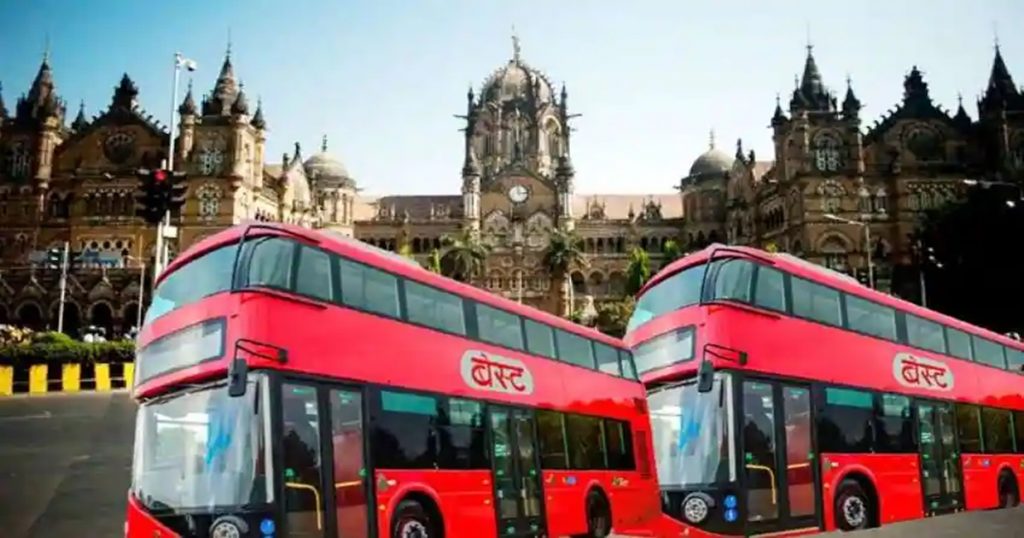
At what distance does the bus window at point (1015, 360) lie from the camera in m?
15.5

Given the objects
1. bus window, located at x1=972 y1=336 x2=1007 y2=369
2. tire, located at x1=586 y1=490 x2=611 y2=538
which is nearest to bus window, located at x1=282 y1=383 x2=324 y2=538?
tire, located at x1=586 y1=490 x2=611 y2=538

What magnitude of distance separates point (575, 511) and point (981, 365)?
818 cm

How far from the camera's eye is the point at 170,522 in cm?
826

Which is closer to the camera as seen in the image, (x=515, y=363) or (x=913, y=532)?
(x=515, y=363)

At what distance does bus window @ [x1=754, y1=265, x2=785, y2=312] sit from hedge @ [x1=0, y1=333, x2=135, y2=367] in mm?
31128

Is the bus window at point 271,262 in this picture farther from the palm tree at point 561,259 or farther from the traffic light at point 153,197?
the palm tree at point 561,259

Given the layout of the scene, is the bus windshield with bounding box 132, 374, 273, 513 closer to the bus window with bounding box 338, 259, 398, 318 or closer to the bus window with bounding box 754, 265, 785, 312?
the bus window with bounding box 338, 259, 398, 318

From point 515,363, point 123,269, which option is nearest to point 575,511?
point 515,363

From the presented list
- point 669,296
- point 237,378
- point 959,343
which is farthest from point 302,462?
point 959,343

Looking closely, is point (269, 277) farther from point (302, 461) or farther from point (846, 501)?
point (846, 501)

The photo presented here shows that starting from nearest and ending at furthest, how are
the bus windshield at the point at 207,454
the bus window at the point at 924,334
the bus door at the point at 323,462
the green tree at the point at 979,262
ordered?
the bus windshield at the point at 207,454 → the bus door at the point at 323,462 → the bus window at the point at 924,334 → the green tree at the point at 979,262

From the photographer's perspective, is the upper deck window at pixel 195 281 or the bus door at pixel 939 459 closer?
the upper deck window at pixel 195 281

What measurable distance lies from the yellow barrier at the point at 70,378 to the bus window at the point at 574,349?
2812 centimetres

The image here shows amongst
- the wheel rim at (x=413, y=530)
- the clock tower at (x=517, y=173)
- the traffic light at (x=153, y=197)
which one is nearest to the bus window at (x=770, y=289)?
the wheel rim at (x=413, y=530)
